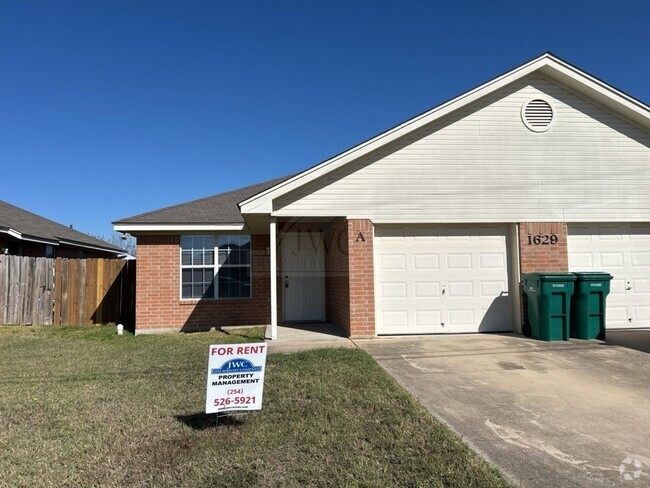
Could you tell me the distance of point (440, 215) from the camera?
9.52 m

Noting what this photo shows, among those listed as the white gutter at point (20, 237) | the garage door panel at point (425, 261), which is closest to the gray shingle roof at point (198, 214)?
the garage door panel at point (425, 261)

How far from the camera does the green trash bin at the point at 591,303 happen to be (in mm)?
8695

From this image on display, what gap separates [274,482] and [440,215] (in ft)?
23.8

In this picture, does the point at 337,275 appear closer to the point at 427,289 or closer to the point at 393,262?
Result: the point at 393,262

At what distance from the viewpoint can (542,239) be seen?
31.6 ft

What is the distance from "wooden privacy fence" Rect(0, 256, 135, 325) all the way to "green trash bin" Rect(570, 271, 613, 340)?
1139 centimetres

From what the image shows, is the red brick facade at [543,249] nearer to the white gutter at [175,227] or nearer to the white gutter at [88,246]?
the white gutter at [175,227]

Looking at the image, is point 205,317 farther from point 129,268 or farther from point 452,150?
point 452,150

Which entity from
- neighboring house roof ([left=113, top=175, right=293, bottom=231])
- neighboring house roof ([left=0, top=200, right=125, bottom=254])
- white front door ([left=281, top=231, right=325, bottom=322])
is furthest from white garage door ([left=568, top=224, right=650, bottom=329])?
neighboring house roof ([left=0, top=200, right=125, bottom=254])

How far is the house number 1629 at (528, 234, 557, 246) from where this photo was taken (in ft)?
31.5

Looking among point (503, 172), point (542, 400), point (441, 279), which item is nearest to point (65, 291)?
point (441, 279)

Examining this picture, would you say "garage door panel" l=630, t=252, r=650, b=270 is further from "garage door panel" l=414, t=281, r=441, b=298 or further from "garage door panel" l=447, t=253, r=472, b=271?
"garage door panel" l=414, t=281, r=441, b=298

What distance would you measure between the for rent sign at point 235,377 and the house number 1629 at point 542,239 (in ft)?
23.8

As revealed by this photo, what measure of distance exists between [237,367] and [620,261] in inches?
365
